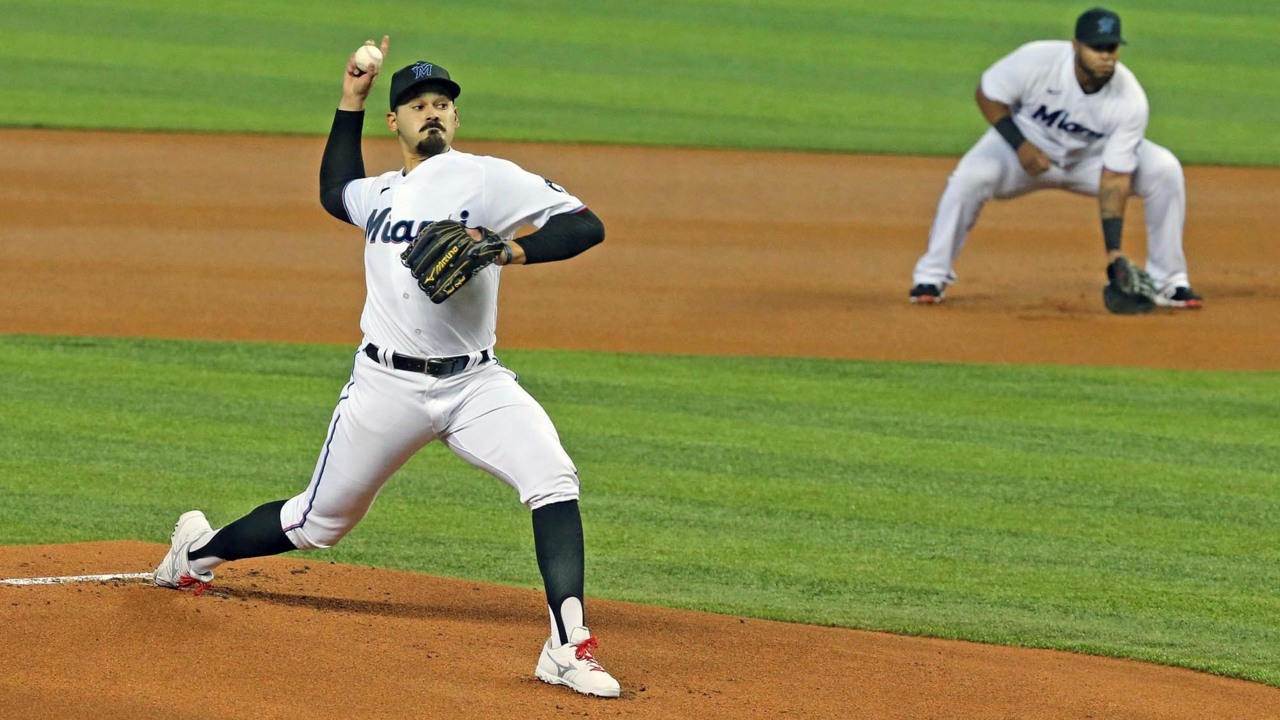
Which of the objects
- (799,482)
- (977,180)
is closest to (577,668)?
(799,482)

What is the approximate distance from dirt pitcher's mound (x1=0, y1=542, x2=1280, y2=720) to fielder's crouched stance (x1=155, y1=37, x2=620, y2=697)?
9.4 inches

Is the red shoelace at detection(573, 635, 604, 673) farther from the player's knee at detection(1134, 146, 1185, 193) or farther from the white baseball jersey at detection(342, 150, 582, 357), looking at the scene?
the player's knee at detection(1134, 146, 1185, 193)

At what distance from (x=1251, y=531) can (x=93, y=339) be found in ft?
20.4

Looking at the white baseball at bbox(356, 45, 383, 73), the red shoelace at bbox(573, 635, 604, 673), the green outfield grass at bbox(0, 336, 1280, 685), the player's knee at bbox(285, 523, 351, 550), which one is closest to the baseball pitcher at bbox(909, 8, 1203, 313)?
the green outfield grass at bbox(0, 336, 1280, 685)

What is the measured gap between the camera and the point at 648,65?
73.0 ft

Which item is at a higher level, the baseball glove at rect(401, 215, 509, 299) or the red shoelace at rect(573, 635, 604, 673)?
the baseball glove at rect(401, 215, 509, 299)

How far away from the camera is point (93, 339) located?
1009 centimetres

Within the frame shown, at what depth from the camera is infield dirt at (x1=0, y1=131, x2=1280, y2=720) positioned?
4.83m

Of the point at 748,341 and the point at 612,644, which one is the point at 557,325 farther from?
the point at 612,644

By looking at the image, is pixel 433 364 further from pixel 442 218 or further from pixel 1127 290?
pixel 1127 290

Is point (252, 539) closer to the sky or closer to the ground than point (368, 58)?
closer to the ground

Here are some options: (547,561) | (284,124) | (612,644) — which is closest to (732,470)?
(612,644)

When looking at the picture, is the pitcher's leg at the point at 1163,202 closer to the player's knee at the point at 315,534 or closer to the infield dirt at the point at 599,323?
the infield dirt at the point at 599,323

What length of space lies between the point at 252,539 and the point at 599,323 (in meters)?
5.80
